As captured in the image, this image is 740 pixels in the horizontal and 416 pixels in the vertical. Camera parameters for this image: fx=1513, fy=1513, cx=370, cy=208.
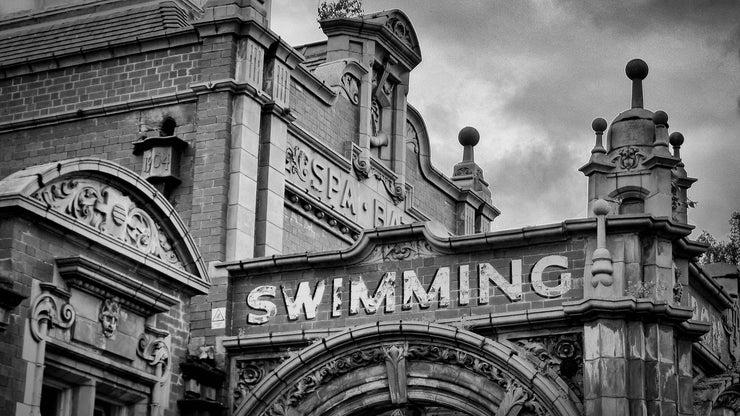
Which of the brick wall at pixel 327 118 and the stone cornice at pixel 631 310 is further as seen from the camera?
the brick wall at pixel 327 118

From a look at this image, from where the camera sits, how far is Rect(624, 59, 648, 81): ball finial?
2822cm

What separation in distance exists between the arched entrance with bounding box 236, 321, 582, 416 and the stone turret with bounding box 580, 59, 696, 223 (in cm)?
358

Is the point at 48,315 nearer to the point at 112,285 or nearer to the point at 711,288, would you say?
the point at 112,285

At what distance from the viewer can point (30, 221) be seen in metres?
23.4

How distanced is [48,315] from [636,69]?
466 inches

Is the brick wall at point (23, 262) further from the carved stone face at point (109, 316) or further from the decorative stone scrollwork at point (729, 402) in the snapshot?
the decorative stone scrollwork at point (729, 402)

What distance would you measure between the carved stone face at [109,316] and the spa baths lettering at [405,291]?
12.6ft

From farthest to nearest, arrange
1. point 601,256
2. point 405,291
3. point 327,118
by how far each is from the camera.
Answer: point 327,118
point 405,291
point 601,256

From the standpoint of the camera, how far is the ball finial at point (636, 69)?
2822 cm

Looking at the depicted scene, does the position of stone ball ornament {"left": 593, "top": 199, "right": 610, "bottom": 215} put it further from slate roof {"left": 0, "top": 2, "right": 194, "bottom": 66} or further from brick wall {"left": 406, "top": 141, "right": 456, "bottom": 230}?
brick wall {"left": 406, "top": 141, "right": 456, "bottom": 230}

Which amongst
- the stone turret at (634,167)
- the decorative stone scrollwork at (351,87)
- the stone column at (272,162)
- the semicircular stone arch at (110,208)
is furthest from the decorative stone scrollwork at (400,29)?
the semicircular stone arch at (110,208)

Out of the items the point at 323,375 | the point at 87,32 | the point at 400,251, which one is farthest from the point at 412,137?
the point at 323,375

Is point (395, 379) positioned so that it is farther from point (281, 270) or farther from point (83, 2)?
point (83, 2)

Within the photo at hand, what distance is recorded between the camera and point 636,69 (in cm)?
2820
